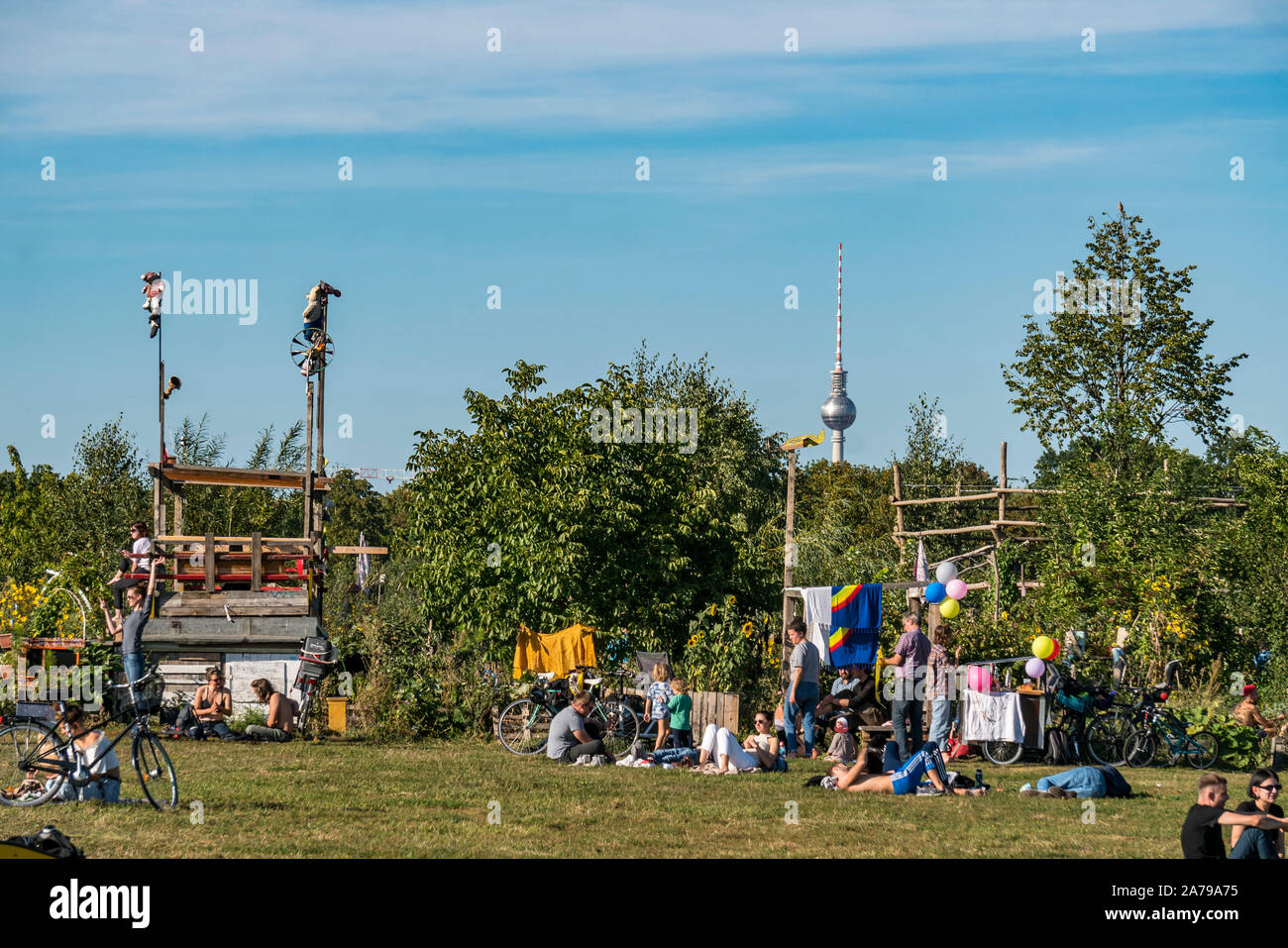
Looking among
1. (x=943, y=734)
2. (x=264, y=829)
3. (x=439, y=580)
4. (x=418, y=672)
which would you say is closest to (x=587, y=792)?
(x=264, y=829)

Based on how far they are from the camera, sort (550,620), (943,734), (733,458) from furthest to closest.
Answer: (733,458) < (550,620) < (943,734)

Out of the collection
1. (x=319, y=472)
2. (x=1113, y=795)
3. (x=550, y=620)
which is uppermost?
(x=319, y=472)

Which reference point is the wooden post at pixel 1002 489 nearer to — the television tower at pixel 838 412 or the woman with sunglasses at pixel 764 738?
the woman with sunglasses at pixel 764 738

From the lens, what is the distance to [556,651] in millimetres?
21266

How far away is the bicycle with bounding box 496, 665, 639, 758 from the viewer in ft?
57.7

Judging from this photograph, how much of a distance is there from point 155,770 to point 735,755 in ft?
21.5

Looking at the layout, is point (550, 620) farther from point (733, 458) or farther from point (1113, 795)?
point (733, 458)

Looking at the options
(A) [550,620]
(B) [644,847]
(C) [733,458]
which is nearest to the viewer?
(B) [644,847]

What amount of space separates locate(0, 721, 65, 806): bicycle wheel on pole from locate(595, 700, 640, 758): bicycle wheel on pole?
6964 millimetres

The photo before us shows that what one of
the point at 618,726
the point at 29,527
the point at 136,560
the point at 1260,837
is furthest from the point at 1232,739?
the point at 29,527

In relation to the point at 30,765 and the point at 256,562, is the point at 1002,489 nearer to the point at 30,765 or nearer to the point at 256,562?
the point at 256,562

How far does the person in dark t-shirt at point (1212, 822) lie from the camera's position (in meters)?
9.31
